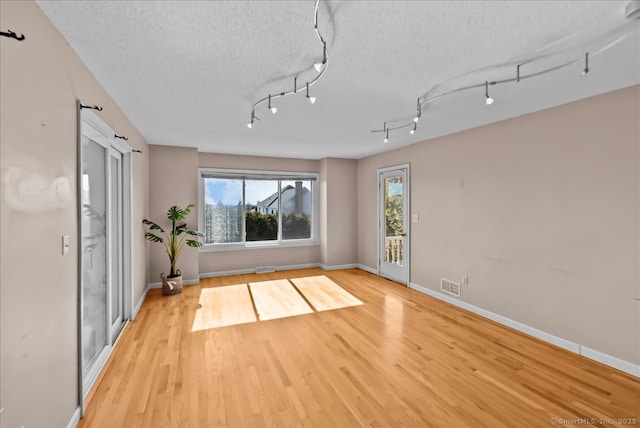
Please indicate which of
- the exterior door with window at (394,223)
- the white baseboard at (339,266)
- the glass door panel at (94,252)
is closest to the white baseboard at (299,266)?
the white baseboard at (339,266)

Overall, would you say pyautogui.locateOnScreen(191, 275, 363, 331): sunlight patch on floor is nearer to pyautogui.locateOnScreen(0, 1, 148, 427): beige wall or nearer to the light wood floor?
the light wood floor

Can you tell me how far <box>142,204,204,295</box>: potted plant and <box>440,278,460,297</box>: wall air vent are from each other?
3882 millimetres

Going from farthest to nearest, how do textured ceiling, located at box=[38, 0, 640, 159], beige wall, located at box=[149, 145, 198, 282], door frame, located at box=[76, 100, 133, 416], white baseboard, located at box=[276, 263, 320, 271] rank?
1. white baseboard, located at box=[276, 263, 320, 271]
2. beige wall, located at box=[149, 145, 198, 282]
3. door frame, located at box=[76, 100, 133, 416]
4. textured ceiling, located at box=[38, 0, 640, 159]

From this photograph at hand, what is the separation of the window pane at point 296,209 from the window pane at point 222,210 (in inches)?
38.3

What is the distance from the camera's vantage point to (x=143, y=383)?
7.77ft

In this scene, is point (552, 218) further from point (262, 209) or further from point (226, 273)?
point (226, 273)

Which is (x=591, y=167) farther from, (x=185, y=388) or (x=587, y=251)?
(x=185, y=388)

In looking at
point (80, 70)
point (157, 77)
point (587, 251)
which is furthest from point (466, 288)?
point (80, 70)

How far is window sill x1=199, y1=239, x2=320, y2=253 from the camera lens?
18.8 ft

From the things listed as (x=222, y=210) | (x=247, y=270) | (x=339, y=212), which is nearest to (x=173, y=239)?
(x=222, y=210)

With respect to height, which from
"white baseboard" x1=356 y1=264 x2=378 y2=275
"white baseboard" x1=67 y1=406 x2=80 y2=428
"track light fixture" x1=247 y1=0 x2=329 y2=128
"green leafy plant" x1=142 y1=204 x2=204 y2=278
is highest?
"track light fixture" x1=247 y1=0 x2=329 y2=128

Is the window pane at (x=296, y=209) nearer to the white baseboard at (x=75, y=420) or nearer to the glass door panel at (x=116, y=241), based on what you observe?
the glass door panel at (x=116, y=241)

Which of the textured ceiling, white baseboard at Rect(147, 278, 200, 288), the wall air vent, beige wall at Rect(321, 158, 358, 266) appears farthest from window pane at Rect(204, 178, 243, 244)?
the wall air vent

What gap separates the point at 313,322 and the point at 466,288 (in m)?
2.16
